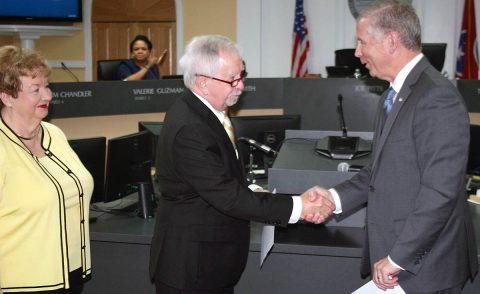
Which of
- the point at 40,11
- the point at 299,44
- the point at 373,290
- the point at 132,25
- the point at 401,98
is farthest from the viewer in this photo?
the point at 132,25

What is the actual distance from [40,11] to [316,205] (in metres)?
6.71

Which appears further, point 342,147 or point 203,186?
point 342,147

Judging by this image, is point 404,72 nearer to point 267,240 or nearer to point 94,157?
point 267,240

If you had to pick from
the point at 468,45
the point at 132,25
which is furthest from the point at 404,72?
the point at 132,25

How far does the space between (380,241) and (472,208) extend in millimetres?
1377

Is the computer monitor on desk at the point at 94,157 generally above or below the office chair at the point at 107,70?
below

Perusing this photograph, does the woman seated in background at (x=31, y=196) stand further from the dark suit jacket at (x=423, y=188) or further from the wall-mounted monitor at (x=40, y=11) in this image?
the wall-mounted monitor at (x=40, y=11)

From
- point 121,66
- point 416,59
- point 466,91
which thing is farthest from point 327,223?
point 121,66

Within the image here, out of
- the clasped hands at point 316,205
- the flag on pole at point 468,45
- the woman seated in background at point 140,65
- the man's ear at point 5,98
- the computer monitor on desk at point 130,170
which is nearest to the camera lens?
the man's ear at point 5,98

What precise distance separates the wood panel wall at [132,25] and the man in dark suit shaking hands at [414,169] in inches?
275

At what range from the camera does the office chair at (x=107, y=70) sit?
666cm

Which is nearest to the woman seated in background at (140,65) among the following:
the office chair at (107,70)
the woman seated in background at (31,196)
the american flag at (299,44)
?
the office chair at (107,70)

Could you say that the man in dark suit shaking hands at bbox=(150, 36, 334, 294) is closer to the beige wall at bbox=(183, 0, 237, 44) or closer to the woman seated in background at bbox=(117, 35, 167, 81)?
the woman seated in background at bbox=(117, 35, 167, 81)

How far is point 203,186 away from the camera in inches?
83.7
